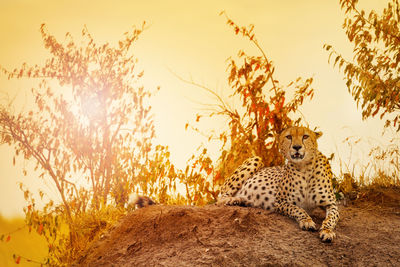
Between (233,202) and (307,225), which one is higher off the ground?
(233,202)

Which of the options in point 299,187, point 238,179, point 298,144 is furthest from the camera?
point 238,179

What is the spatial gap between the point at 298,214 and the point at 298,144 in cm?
55

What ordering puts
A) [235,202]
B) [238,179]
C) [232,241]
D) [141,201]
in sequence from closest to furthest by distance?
1. [232,241]
2. [235,202]
3. [141,201]
4. [238,179]

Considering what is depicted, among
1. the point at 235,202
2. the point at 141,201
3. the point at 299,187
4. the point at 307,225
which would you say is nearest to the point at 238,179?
the point at 235,202

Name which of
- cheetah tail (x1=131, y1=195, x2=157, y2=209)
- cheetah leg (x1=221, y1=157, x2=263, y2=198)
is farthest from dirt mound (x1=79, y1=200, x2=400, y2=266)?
cheetah leg (x1=221, y1=157, x2=263, y2=198)

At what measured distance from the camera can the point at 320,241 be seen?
3.27 metres

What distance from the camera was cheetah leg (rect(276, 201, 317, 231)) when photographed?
3383 mm

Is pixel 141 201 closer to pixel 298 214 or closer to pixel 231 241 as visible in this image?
pixel 231 241

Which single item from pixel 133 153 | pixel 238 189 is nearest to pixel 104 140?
pixel 133 153

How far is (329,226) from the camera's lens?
11.1 feet

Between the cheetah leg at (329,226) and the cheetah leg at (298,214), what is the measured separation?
0.08 m

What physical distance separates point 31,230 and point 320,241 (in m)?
2.76

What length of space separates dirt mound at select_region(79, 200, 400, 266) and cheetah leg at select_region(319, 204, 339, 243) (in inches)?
1.9

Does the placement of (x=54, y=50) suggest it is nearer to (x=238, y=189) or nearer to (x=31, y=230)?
(x=31, y=230)
